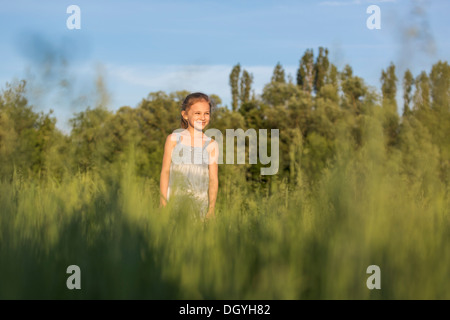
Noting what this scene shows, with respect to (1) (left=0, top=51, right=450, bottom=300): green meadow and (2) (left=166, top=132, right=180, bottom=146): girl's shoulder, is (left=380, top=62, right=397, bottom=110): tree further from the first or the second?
(2) (left=166, top=132, right=180, bottom=146): girl's shoulder

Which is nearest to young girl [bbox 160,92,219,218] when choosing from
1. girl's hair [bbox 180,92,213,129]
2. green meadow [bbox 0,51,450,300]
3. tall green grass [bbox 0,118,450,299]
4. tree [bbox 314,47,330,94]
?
girl's hair [bbox 180,92,213,129]

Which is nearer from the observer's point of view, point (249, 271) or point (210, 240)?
point (249, 271)

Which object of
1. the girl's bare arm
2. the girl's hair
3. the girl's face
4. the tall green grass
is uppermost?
the girl's hair

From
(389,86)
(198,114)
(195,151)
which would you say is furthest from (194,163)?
(389,86)

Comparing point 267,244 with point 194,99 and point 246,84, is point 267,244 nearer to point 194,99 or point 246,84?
point 194,99

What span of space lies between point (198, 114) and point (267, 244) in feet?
8.34

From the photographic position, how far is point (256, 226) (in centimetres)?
289

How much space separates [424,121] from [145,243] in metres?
3.04

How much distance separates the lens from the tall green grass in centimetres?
210

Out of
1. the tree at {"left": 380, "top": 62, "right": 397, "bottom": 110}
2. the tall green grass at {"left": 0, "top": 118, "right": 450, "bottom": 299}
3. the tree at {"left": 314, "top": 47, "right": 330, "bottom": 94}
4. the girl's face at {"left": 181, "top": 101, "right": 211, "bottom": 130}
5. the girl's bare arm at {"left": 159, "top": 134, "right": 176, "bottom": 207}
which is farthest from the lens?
the tree at {"left": 314, "top": 47, "right": 330, "bottom": 94}

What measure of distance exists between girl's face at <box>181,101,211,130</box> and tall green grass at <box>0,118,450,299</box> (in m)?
1.81

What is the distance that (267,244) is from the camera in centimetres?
243

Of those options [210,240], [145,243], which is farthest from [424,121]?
[145,243]
